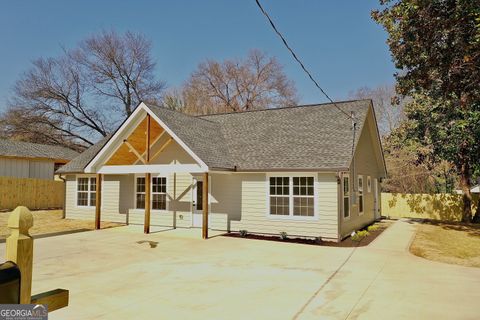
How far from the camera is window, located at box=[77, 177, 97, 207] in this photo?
18.8m

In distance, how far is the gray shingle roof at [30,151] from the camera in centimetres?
2722

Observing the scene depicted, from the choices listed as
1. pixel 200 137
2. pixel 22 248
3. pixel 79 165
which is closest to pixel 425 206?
pixel 200 137

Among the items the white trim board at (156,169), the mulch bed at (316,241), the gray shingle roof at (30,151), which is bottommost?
the mulch bed at (316,241)

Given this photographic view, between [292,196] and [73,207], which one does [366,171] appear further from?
[73,207]

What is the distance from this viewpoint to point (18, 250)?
6.36 ft

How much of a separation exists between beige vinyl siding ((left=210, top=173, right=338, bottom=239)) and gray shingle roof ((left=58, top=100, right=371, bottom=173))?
0.73 metres

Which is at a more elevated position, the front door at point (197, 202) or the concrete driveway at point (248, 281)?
the front door at point (197, 202)

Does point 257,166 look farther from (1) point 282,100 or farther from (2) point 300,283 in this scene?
(1) point 282,100

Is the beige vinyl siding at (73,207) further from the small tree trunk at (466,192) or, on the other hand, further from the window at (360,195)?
the small tree trunk at (466,192)

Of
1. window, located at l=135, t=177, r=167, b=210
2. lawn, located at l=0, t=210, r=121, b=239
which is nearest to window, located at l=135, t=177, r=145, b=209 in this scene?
window, located at l=135, t=177, r=167, b=210

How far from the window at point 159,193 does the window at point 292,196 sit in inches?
219

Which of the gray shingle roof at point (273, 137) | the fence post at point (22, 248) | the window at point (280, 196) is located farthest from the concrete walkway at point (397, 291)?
the fence post at point (22, 248)

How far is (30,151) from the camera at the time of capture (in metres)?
29.0

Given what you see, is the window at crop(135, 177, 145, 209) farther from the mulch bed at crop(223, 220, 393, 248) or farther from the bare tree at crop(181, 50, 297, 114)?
the bare tree at crop(181, 50, 297, 114)
